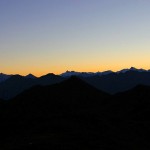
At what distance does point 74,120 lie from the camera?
43.2m

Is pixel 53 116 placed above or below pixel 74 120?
above

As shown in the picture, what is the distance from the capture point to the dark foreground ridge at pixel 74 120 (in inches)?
1293

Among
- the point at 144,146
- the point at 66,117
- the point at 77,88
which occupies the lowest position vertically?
the point at 144,146

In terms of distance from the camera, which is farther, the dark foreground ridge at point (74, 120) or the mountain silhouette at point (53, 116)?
the mountain silhouette at point (53, 116)

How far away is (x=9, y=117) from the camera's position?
55656 millimetres

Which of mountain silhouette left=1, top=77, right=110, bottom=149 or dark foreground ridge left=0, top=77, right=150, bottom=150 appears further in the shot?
mountain silhouette left=1, top=77, right=110, bottom=149

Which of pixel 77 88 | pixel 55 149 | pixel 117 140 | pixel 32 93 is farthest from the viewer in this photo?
pixel 77 88

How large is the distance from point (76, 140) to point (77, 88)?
4603 centimetres

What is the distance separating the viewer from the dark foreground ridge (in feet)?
108

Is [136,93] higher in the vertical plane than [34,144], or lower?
higher

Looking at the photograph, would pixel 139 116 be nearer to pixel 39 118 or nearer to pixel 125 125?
pixel 125 125

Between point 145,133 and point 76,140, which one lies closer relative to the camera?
point 76,140

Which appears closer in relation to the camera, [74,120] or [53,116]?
[74,120]

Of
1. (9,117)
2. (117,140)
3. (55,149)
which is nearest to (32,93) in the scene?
(9,117)
